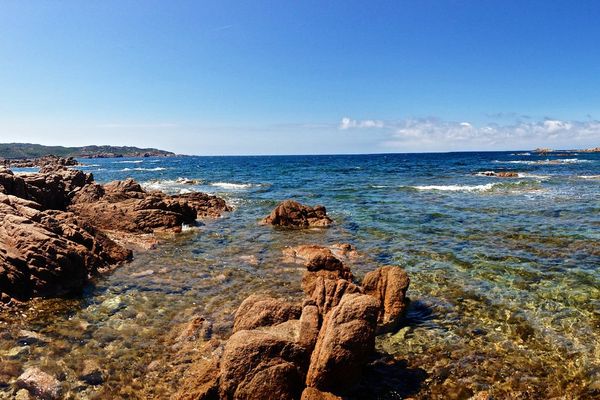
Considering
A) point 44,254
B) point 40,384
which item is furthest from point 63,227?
point 40,384

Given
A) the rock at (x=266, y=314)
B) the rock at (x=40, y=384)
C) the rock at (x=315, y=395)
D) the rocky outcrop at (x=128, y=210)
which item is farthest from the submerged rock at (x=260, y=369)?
the rocky outcrop at (x=128, y=210)

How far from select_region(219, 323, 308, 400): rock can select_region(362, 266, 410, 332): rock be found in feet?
14.1

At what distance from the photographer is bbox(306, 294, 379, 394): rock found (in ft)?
26.6

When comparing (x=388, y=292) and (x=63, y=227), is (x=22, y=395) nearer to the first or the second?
(x=388, y=292)

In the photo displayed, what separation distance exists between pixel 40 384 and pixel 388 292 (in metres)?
9.58

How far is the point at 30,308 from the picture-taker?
500 inches

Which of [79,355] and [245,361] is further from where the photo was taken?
[79,355]

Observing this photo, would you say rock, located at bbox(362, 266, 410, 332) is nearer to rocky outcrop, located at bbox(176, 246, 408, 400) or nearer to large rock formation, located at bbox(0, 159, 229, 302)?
rocky outcrop, located at bbox(176, 246, 408, 400)

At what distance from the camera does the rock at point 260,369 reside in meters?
7.66

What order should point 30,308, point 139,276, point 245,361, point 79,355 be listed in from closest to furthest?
point 245,361 → point 79,355 → point 30,308 → point 139,276

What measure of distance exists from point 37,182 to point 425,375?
2953 cm

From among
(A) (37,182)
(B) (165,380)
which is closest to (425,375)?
(B) (165,380)

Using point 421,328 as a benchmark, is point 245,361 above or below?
above

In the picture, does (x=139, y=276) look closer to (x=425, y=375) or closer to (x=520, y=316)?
(x=425, y=375)
